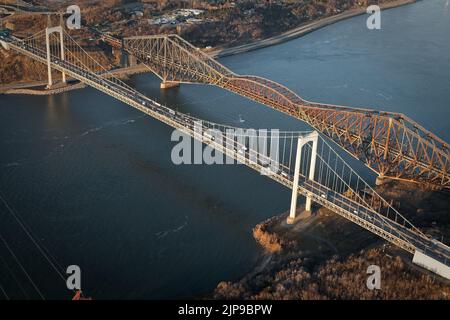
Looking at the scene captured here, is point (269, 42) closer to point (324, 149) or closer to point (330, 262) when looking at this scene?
point (324, 149)

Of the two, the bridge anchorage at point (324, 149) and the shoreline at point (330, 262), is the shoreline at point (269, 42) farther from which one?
the shoreline at point (330, 262)

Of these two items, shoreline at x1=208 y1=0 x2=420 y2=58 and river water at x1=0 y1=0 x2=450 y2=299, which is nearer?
river water at x1=0 y1=0 x2=450 y2=299

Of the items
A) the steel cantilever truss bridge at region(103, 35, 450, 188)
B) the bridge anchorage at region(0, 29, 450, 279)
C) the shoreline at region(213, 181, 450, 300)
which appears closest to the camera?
the shoreline at region(213, 181, 450, 300)

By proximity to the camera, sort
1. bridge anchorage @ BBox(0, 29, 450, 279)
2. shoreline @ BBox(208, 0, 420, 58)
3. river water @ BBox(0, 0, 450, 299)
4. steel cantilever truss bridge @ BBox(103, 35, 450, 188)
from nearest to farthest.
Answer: river water @ BBox(0, 0, 450, 299), bridge anchorage @ BBox(0, 29, 450, 279), steel cantilever truss bridge @ BBox(103, 35, 450, 188), shoreline @ BBox(208, 0, 420, 58)

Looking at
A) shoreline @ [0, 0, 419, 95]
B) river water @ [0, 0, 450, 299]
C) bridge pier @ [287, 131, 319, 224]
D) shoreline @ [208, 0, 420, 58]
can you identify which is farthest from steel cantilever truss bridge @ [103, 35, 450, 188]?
shoreline @ [208, 0, 420, 58]

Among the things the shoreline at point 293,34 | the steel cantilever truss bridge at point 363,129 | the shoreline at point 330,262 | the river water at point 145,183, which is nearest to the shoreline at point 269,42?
the shoreline at point 293,34

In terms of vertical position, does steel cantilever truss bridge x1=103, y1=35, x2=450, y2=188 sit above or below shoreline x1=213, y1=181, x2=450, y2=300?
above

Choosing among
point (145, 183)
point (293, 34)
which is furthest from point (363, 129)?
point (293, 34)

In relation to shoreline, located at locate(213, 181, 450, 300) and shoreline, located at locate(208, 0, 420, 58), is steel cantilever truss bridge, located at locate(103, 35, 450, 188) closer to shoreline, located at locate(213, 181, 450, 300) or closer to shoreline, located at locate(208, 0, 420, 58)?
shoreline, located at locate(213, 181, 450, 300)
